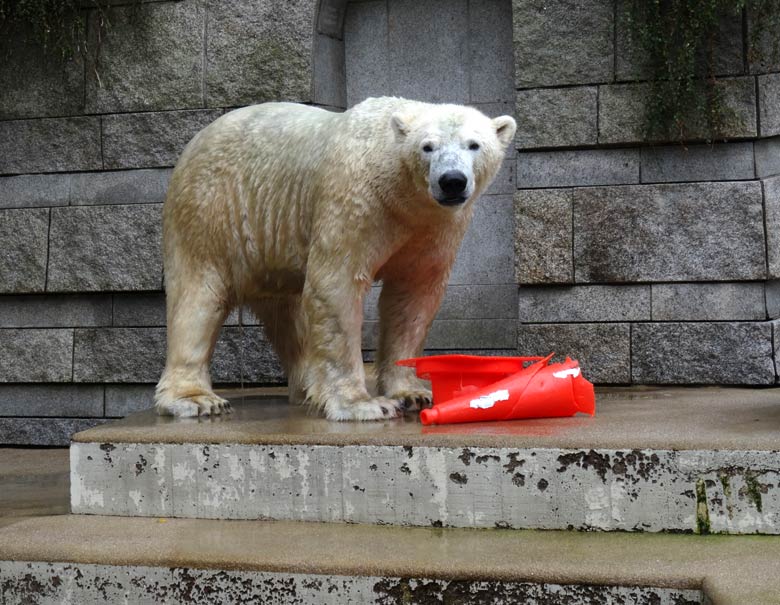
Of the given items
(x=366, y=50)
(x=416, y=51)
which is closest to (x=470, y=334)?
(x=416, y=51)

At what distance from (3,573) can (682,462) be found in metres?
2.05

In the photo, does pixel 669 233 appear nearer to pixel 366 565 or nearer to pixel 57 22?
pixel 366 565

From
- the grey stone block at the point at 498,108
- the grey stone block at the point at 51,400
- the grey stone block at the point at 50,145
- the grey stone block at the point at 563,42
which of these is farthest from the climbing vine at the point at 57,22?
the grey stone block at the point at 563,42

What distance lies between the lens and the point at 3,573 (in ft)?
11.1

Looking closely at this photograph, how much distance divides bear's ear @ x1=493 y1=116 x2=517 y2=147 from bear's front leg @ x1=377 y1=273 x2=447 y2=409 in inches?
23.4

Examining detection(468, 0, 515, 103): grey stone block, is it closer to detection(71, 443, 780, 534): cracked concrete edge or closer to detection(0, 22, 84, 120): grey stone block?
detection(0, 22, 84, 120): grey stone block

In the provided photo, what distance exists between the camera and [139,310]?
6172mm

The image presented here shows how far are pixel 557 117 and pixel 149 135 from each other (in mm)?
2203

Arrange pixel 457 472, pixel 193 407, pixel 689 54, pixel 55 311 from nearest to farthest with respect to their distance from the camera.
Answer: pixel 457 472, pixel 193 407, pixel 689 54, pixel 55 311

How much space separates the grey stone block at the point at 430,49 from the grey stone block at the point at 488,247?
602 mm

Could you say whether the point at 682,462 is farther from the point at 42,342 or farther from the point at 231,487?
the point at 42,342

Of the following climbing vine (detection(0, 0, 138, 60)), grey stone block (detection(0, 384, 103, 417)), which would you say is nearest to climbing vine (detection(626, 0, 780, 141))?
climbing vine (detection(0, 0, 138, 60))

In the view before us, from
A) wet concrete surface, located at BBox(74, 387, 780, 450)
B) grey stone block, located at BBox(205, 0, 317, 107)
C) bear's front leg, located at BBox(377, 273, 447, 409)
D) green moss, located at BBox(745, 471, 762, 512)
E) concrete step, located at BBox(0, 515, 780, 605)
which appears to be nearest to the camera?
concrete step, located at BBox(0, 515, 780, 605)

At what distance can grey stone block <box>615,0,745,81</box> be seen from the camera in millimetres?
5324
